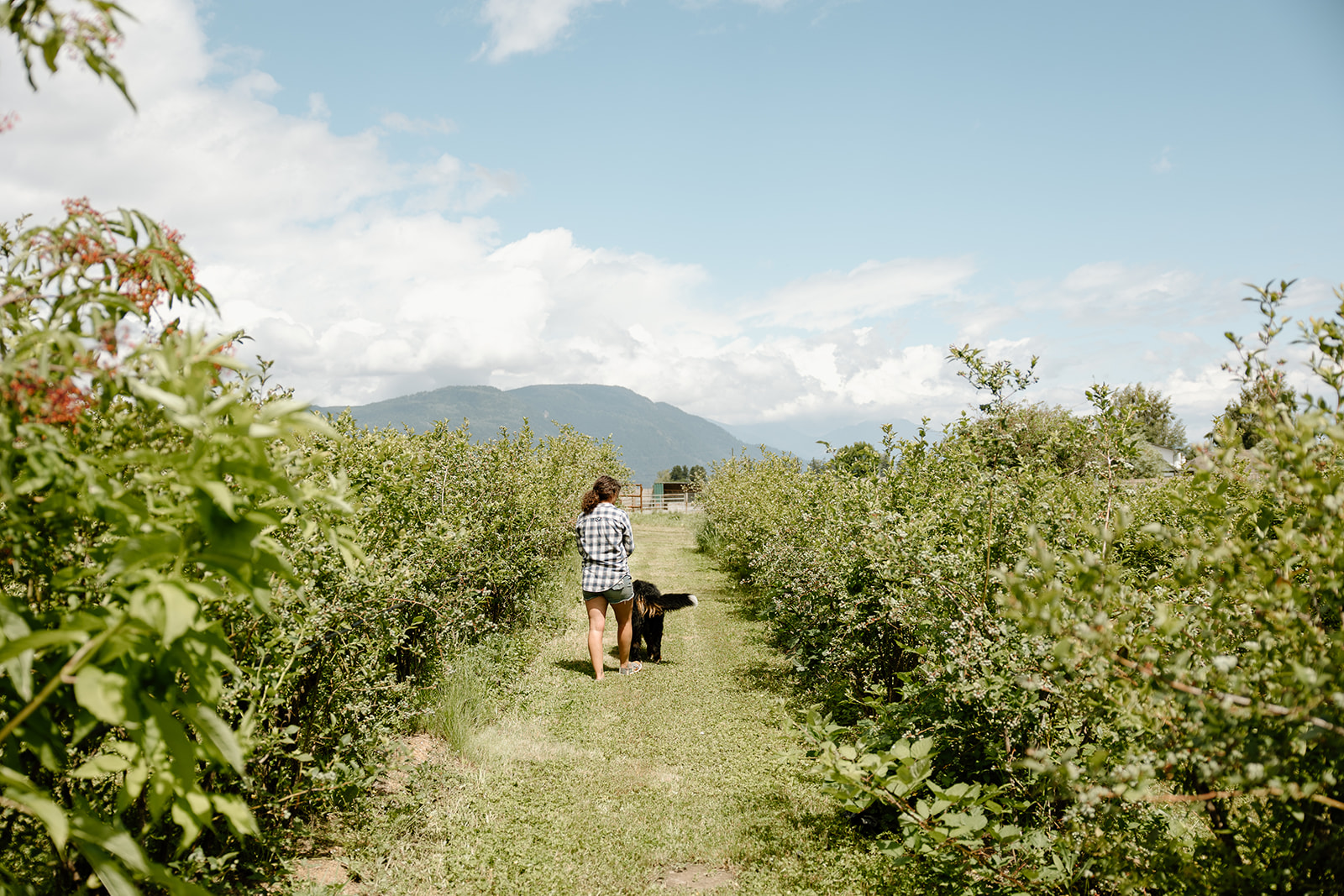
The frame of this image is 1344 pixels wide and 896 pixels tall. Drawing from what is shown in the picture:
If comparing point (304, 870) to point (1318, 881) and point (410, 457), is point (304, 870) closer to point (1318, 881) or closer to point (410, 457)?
point (410, 457)

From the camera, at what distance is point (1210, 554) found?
5.61 ft

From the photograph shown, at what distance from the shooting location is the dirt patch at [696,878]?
3.50 meters

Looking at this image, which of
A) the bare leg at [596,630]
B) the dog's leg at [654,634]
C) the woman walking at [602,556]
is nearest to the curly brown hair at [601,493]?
the woman walking at [602,556]

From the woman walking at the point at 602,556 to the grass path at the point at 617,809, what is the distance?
0.63 meters

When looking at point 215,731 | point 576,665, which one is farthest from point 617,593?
point 215,731

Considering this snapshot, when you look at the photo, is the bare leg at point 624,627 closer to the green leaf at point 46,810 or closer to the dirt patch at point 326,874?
the dirt patch at point 326,874

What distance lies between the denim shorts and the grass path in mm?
808

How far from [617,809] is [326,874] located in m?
1.62

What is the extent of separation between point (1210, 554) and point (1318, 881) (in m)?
0.97

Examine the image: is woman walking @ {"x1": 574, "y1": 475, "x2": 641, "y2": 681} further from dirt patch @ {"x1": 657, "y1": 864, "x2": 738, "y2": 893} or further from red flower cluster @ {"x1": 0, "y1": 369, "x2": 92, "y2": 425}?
red flower cluster @ {"x1": 0, "y1": 369, "x2": 92, "y2": 425}

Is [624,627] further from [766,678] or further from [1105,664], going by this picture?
[1105,664]

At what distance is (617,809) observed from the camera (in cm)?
430

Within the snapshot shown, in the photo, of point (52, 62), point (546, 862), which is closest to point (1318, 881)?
point (546, 862)

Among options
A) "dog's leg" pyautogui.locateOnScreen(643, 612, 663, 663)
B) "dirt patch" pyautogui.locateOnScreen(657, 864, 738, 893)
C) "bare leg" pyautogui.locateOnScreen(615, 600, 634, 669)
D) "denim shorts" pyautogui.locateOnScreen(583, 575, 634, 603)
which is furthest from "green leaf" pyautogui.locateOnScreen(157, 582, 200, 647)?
"dog's leg" pyautogui.locateOnScreen(643, 612, 663, 663)
